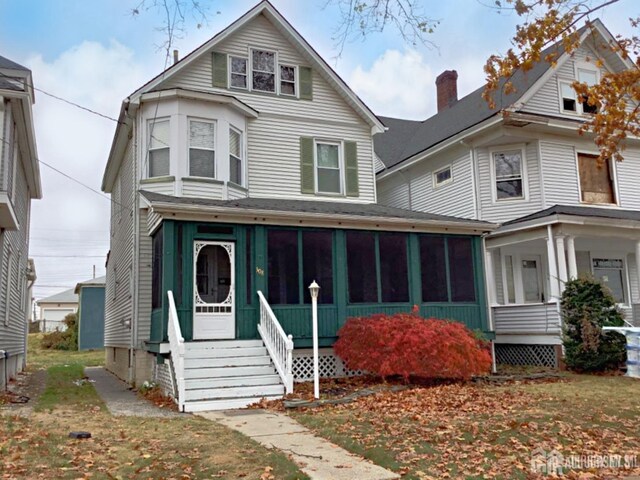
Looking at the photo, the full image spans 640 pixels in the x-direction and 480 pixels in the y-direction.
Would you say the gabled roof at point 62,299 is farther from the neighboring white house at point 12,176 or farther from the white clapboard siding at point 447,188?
the white clapboard siding at point 447,188

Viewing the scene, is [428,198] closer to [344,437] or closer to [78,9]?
[344,437]

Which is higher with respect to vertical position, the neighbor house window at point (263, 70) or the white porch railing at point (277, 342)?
the neighbor house window at point (263, 70)

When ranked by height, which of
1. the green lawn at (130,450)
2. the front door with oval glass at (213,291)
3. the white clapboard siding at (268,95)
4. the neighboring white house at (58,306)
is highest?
the white clapboard siding at (268,95)

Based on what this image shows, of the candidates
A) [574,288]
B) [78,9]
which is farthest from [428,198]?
[78,9]

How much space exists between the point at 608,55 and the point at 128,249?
1653 centimetres

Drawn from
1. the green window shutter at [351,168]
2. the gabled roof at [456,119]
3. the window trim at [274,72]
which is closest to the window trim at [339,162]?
the green window shutter at [351,168]

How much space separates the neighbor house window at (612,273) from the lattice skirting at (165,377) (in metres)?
14.1

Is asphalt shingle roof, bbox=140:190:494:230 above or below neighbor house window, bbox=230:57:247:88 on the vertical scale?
below

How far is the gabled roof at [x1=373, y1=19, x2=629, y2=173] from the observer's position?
60.1ft

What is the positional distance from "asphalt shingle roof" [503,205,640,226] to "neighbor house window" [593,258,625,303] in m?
1.91

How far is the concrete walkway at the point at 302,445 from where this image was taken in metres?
5.81

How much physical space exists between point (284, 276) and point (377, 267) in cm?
234

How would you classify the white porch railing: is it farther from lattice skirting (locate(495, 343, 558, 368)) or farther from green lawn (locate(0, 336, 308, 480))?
lattice skirting (locate(495, 343, 558, 368))

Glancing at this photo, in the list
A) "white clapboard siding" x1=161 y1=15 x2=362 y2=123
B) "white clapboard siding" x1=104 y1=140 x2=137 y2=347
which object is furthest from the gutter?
"white clapboard siding" x1=161 y1=15 x2=362 y2=123
